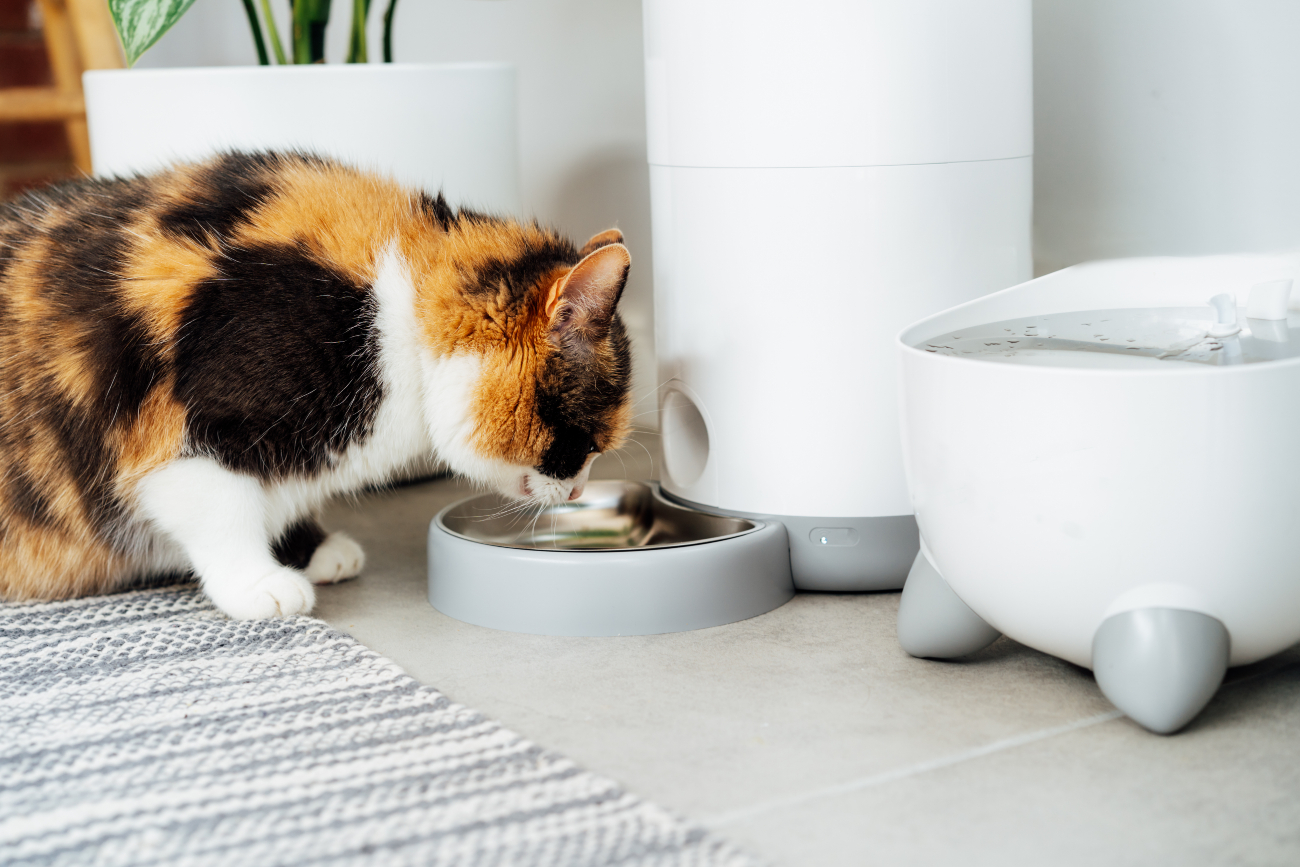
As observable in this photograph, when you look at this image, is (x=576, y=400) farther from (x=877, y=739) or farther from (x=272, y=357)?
(x=877, y=739)

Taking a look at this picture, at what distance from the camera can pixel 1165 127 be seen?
1.35 meters

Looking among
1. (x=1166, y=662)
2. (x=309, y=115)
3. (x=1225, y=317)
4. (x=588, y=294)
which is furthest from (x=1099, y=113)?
Result: (x=309, y=115)

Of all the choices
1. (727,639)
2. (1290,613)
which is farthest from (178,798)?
(1290,613)

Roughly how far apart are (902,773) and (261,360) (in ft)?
2.08

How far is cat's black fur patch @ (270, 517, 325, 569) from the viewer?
4.11 feet

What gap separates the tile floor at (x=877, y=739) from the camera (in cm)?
70

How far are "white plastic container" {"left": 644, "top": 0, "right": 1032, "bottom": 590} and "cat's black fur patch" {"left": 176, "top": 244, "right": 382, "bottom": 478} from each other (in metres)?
0.34

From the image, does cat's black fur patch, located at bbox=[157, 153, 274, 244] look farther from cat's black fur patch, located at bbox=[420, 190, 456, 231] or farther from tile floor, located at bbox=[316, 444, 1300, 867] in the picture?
tile floor, located at bbox=[316, 444, 1300, 867]

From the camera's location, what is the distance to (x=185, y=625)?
43.1 inches

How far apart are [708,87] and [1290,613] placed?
669 millimetres

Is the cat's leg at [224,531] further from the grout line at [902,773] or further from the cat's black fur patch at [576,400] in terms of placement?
the grout line at [902,773]

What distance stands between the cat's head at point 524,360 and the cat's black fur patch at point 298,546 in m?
0.23

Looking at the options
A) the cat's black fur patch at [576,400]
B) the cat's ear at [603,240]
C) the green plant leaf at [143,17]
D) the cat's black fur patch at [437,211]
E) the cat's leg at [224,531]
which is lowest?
the cat's leg at [224,531]

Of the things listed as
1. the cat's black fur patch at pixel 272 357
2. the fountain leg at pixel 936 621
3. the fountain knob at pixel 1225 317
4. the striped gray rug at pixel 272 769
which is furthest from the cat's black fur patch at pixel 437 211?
the fountain knob at pixel 1225 317
